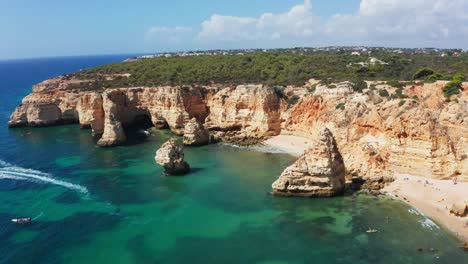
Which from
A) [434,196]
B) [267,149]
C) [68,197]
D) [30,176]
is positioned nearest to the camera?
[434,196]

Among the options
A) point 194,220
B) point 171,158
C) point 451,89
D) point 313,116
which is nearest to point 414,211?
point 194,220

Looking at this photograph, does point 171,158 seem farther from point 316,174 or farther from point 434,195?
point 434,195

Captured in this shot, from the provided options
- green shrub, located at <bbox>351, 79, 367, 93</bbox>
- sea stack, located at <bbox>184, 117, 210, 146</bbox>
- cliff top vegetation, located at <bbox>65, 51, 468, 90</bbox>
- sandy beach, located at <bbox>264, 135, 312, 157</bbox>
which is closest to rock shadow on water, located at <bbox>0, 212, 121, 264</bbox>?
sea stack, located at <bbox>184, 117, 210, 146</bbox>

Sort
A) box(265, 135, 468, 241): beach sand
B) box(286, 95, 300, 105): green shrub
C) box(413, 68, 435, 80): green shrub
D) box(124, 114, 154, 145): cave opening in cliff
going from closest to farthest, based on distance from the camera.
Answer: box(265, 135, 468, 241): beach sand
box(286, 95, 300, 105): green shrub
box(124, 114, 154, 145): cave opening in cliff
box(413, 68, 435, 80): green shrub

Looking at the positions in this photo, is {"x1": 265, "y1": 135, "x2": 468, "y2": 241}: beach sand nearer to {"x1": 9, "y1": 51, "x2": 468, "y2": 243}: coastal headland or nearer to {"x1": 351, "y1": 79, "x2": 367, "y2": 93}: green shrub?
{"x1": 9, "y1": 51, "x2": 468, "y2": 243}: coastal headland

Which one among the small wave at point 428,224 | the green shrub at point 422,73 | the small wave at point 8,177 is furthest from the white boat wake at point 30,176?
the green shrub at point 422,73

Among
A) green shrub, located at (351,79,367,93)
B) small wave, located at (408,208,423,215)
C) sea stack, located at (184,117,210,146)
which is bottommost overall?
small wave, located at (408,208,423,215)

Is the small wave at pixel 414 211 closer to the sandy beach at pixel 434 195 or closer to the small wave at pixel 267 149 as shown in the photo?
the sandy beach at pixel 434 195
